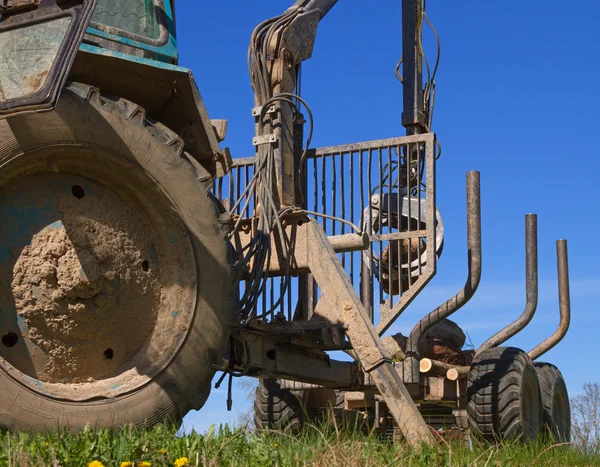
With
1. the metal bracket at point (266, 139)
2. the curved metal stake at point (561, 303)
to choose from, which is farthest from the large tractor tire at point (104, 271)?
the curved metal stake at point (561, 303)

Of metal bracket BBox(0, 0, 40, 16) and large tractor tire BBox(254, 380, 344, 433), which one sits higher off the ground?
metal bracket BBox(0, 0, 40, 16)

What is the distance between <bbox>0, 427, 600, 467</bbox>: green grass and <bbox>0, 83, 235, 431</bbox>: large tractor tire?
0.71 ft

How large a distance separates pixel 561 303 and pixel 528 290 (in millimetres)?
901

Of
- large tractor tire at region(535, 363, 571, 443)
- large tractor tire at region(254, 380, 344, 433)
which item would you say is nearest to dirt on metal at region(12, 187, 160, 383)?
large tractor tire at region(254, 380, 344, 433)

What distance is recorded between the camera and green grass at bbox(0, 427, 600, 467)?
9.61 ft

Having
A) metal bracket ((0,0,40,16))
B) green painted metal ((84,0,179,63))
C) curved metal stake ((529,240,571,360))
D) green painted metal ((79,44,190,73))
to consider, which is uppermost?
green painted metal ((84,0,179,63))

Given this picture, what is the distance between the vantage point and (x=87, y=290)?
3676mm

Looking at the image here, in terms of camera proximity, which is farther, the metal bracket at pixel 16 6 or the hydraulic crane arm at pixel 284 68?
the hydraulic crane arm at pixel 284 68

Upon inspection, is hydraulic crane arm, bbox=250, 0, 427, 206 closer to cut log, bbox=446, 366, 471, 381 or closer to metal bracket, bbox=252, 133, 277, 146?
metal bracket, bbox=252, 133, 277, 146

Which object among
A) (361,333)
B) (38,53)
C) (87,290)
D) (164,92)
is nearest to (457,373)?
(361,333)

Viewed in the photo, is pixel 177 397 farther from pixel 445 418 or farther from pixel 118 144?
pixel 445 418

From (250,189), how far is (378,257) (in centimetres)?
136

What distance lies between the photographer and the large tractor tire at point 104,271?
3.58m

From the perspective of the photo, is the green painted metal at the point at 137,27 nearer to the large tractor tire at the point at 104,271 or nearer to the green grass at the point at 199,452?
the large tractor tire at the point at 104,271
